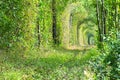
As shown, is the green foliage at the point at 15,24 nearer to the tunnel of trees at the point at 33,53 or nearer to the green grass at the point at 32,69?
the tunnel of trees at the point at 33,53

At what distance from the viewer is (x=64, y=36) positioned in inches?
1347

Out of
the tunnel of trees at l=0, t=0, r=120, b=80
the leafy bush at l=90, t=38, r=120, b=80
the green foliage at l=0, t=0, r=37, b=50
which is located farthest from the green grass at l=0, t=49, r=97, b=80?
the leafy bush at l=90, t=38, r=120, b=80

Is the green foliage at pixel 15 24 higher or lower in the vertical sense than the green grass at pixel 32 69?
higher

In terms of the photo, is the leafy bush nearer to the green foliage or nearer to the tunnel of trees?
the tunnel of trees

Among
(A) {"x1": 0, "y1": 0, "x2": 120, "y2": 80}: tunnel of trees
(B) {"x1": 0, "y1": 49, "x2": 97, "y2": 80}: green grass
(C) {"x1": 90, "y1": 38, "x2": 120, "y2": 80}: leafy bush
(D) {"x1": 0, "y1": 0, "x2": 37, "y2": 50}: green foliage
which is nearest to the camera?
(C) {"x1": 90, "y1": 38, "x2": 120, "y2": 80}: leafy bush

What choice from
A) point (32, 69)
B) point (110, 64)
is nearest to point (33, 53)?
point (32, 69)

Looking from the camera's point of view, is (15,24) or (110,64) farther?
(15,24)

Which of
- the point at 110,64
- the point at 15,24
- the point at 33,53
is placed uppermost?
the point at 15,24

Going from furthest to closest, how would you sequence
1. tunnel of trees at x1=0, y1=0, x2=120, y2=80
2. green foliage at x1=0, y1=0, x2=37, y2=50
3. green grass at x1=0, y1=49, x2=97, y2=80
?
green foliage at x1=0, y1=0, x2=37, y2=50
green grass at x1=0, y1=49, x2=97, y2=80
tunnel of trees at x1=0, y1=0, x2=120, y2=80

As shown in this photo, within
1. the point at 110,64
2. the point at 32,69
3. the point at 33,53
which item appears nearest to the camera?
the point at 110,64

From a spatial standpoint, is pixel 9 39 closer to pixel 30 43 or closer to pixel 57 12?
pixel 30 43

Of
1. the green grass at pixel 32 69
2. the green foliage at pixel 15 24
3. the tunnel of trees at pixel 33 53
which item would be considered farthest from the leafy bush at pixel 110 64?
the green foliage at pixel 15 24

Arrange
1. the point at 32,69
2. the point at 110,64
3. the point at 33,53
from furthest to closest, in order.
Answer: the point at 33,53
the point at 32,69
the point at 110,64

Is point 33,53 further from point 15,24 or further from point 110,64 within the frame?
point 110,64
